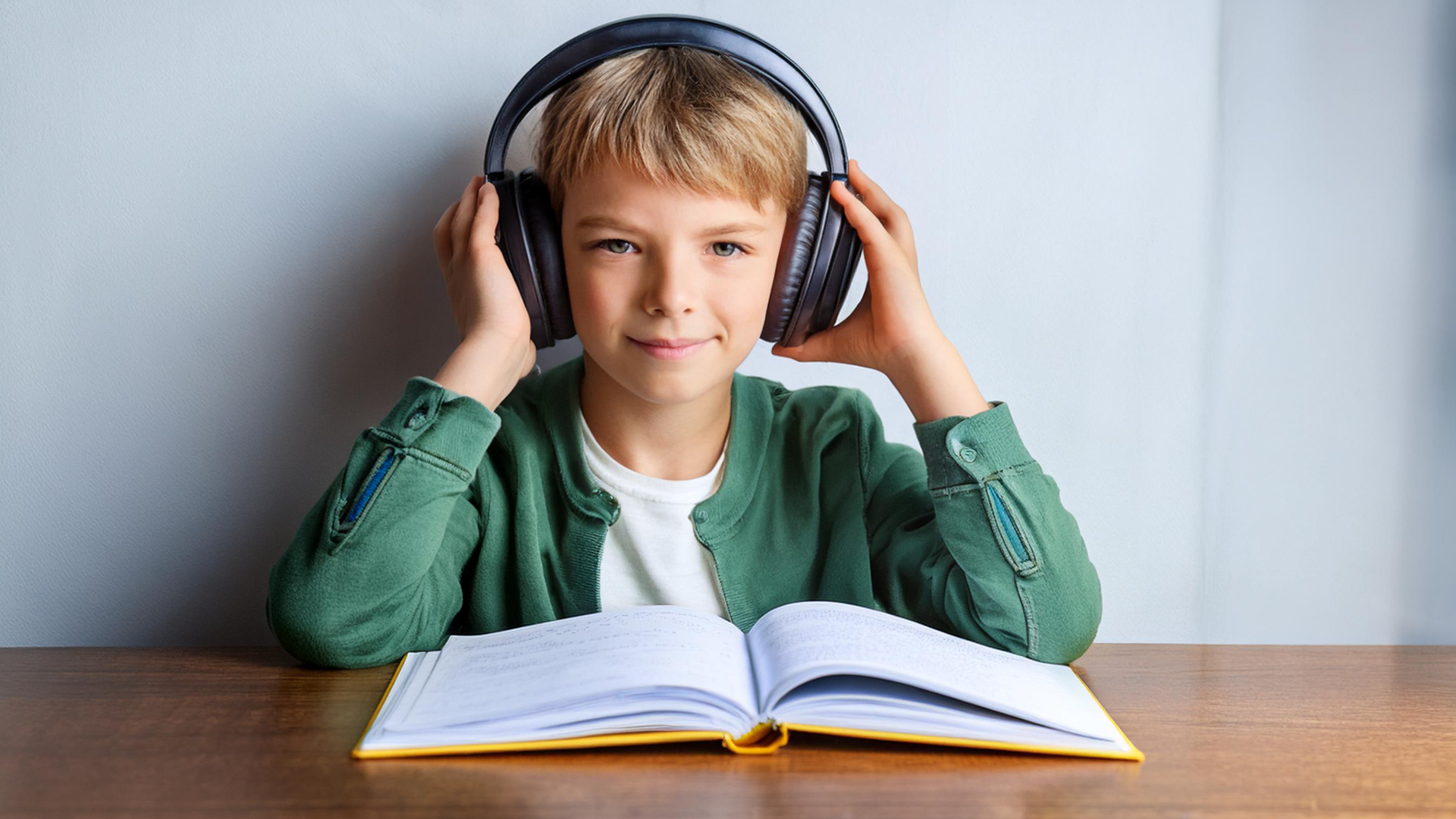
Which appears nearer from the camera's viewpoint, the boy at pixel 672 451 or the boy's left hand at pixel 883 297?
the boy at pixel 672 451

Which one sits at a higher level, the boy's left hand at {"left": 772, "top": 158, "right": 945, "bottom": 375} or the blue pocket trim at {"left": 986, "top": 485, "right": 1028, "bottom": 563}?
the boy's left hand at {"left": 772, "top": 158, "right": 945, "bottom": 375}

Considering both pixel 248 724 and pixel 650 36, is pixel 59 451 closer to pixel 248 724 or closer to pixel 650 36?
pixel 248 724

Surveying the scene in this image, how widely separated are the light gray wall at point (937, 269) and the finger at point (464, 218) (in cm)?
17

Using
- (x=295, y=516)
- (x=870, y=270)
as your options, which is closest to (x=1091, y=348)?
(x=870, y=270)

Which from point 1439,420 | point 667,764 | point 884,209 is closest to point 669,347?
point 884,209

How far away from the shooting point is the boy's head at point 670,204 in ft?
3.11

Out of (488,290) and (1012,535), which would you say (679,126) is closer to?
(488,290)

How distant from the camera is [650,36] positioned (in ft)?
2.98

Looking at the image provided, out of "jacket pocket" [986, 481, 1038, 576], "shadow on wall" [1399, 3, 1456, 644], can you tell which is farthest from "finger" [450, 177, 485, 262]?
"shadow on wall" [1399, 3, 1456, 644]

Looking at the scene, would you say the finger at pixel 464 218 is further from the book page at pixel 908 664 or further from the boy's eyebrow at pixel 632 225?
the book page at pixel 908 664

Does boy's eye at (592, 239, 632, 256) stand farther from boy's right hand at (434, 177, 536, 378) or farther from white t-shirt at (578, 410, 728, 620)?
white t-shirt at (578, 410, 728, 620)

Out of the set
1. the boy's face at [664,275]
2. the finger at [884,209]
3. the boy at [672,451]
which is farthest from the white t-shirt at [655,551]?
the finger at [884,209]

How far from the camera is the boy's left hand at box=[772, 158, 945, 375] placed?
1036mm

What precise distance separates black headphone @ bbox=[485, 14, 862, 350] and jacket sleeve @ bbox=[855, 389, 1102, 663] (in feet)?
0.56
